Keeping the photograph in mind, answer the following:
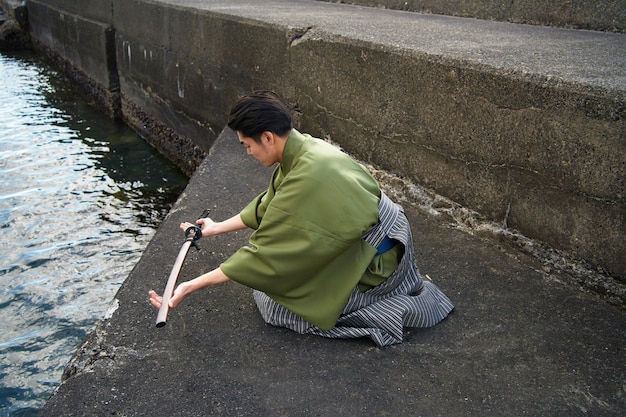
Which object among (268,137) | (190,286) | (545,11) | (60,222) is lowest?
(60,222)

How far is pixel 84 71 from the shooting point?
10570mm

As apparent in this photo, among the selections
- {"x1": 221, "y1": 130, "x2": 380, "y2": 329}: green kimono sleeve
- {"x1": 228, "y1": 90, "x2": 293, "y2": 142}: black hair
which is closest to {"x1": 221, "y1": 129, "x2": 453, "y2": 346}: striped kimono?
{"x1": 221, "y1": 130, "x2": 380, "y2": 329}: green kimono sleeve

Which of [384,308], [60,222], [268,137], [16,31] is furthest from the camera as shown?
[16,31]

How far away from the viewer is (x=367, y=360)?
99.9 inches

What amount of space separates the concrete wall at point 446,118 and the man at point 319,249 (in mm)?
845

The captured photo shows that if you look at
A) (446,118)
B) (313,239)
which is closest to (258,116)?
(313,239)

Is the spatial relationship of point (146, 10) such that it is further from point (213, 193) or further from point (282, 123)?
point (282, 123)

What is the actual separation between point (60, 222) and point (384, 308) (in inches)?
159

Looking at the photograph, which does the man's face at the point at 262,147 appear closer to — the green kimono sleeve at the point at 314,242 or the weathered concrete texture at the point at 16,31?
the green kimono sleeve at the point at 314,242

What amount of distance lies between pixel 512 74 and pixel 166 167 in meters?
5.19

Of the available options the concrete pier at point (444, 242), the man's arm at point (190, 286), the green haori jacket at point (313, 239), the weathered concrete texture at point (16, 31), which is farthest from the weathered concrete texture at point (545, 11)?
A: the weathered concrete texture at point (16, 31)

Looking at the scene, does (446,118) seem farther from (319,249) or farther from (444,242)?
(319,249)

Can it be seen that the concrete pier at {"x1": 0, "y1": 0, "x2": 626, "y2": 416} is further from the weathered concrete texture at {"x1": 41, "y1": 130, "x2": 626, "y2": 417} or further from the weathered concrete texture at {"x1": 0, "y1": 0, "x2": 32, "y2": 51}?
the weathered concrete texture at {"x1": 0, "y1": 0, "x2": 32, "y2": 51}

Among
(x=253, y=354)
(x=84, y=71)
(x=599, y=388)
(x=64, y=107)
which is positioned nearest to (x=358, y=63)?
(x=253, y=354)
